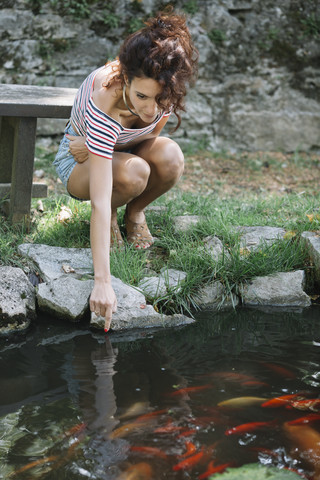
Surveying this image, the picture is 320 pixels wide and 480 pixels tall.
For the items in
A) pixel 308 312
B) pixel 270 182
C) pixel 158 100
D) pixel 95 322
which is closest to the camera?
pixel 158 100

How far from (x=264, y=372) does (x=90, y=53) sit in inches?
176

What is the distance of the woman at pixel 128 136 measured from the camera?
7.95ft

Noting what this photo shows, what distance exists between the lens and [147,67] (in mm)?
2406

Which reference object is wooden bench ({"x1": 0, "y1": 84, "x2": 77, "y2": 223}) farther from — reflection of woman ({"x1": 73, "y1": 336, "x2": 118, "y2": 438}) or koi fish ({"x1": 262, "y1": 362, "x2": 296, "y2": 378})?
koi fish ({"x1": 262, "y1": 362, "x2": 296, "y2": 378})

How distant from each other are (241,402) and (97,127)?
4.59 ft

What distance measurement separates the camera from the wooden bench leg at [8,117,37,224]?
3.43m

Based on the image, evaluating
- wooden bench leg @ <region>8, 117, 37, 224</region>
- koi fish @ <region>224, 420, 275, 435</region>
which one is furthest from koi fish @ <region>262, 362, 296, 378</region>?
wooden bench leg @ <region>8, 117, 37, 224</region>

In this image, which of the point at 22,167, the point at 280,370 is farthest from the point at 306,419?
the point at 22,167

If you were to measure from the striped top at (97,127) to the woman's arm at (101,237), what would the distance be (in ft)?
0.24

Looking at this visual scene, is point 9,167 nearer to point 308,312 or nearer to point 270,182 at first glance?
point 308,312

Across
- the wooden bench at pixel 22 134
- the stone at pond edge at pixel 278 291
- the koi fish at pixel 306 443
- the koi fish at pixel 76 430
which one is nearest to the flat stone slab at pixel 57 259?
the wooden bench at pixel 22 134

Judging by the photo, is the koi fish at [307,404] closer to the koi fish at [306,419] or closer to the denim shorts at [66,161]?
the koi fish at [306,419]

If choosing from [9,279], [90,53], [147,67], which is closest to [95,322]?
A: [9,279]

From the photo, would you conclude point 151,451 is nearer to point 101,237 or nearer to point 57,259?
point 101,237
